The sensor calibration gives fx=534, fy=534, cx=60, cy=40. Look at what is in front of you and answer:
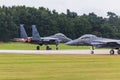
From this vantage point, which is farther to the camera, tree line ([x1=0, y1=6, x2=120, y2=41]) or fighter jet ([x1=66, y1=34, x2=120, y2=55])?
tree line ([x1=0, y1=6, x2=120, y2=41])

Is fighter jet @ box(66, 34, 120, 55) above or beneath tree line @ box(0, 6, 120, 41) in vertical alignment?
beneath

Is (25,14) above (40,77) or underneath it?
above

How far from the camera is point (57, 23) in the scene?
6112 inches

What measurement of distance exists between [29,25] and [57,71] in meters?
123

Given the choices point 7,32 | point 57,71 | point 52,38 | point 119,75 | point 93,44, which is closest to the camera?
point 119,75

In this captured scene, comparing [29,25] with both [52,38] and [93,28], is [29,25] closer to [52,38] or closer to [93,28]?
[93,28]

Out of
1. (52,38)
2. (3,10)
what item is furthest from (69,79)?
(3,10)

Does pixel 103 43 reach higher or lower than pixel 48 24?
lower

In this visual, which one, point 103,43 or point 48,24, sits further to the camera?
point 48,24

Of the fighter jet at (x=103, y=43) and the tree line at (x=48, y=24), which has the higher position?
the tree line at (x=48, y=24)

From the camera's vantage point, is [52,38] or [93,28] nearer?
[52,38]

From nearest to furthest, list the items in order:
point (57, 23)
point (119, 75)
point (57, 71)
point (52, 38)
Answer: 1. point (119, 75)
2. point (57, 71)
3. point (52, 38)
4. point (57, 23)

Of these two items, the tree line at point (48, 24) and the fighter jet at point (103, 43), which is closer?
the fighter jet at point (103, 43)

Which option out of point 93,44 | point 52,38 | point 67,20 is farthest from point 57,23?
point 93,44
